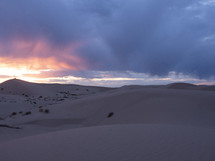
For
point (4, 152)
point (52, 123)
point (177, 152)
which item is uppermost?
point (177, 152)

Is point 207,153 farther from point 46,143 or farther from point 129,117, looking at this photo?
point 129,117

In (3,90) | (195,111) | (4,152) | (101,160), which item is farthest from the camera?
(3,90)

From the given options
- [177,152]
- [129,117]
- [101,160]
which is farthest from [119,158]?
[129,117]

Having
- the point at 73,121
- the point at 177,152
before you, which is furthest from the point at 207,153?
the point at 73,121

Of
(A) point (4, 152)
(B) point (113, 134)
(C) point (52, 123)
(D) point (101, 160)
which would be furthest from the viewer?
(C) point (52, 123)

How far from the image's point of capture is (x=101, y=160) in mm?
3592

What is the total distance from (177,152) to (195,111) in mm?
7707

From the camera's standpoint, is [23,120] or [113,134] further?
[23,120]

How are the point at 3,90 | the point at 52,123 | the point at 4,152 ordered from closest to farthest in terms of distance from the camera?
the point at 4,152 < the point at 52,123 < the point at 3,90

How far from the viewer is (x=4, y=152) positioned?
4.71m

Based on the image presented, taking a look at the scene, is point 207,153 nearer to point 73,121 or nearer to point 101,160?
point 101,160

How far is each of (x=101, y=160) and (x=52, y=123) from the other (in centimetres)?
963

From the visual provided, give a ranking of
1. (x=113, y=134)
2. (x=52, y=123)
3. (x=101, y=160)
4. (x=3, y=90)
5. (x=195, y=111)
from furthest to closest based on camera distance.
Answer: (x=3, y=90)
(x=52, y=123)
(x=195, y=111)
(x=113, y=134)
(x=101, y=160)

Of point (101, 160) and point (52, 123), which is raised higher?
point (101, 160)
